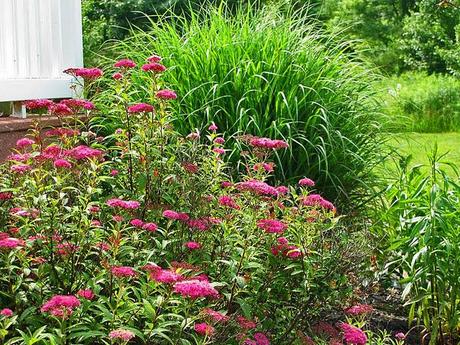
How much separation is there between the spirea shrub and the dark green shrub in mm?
1177

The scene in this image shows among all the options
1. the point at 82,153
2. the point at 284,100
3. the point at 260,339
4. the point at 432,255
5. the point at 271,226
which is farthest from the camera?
the point at 284,100

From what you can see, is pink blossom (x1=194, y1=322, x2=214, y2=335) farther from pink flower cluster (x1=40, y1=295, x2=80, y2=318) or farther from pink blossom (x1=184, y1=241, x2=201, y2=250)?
pink blossom (x1=184, y1=241, x2=201, y2=250)

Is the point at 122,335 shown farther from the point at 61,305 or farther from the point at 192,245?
the point at 192,245

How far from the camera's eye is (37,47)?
495 cm

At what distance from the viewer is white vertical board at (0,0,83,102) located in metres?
4.65

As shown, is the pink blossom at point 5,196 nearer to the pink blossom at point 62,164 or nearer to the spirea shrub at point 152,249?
the spirea shrub at point 152,249

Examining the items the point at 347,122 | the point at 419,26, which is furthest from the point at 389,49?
the point at 347,122

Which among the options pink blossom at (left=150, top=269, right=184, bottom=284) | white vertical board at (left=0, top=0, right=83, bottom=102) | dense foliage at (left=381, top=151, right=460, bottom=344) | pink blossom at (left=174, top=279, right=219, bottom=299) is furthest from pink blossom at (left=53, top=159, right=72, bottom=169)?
white vertical board at (left=0, top=0, right=83, bottom=102)

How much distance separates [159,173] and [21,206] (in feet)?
1.94

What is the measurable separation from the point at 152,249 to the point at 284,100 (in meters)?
1.70

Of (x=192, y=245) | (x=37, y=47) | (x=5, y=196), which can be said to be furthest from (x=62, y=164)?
(x=37, y=47)

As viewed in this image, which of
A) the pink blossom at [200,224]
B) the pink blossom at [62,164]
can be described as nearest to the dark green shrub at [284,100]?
the pink blossom at [200,224]

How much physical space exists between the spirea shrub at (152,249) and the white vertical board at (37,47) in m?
1.47

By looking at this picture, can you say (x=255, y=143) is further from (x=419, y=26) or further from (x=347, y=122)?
(x=419, y=26)
